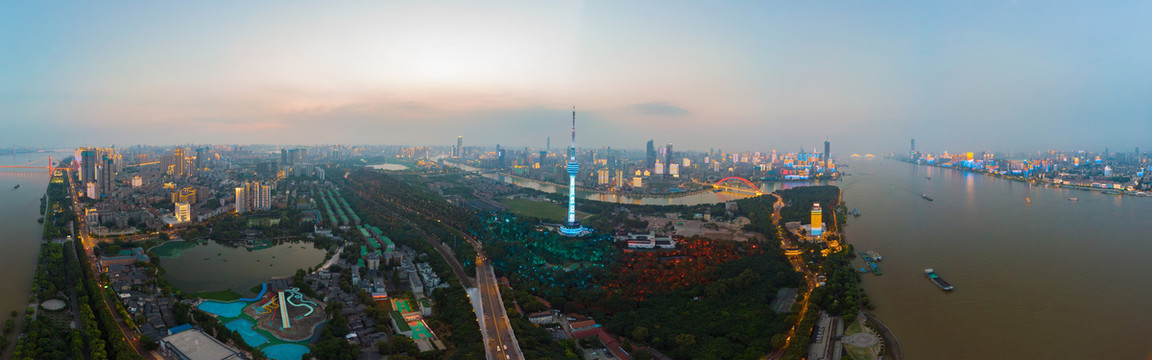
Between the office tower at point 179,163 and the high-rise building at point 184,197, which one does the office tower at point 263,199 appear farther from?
the office tower at point 179,163

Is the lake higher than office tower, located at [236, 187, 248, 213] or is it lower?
lower

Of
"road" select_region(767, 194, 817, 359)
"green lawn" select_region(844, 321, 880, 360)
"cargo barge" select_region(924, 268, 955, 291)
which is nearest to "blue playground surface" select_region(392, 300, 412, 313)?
"road" select_region(767, 194, 817, 359)

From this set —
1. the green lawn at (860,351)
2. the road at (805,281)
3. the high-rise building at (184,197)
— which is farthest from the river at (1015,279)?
the high-rise building at (184,197)

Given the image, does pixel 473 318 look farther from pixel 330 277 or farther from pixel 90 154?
pixel 90 154

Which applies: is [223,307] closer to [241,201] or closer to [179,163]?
[241,201]

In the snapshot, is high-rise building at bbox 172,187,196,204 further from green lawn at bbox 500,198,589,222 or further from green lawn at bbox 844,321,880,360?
green lawn at bbox 844,321,880,360

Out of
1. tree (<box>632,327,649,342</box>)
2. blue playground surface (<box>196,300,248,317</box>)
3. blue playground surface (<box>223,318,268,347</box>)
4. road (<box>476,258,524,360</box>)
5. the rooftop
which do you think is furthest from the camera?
blue playground surface (<box>196,300,248,317</box>)

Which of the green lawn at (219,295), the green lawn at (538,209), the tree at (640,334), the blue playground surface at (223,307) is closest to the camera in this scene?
the tree at (640,334)
